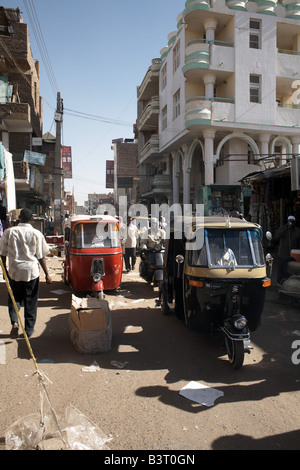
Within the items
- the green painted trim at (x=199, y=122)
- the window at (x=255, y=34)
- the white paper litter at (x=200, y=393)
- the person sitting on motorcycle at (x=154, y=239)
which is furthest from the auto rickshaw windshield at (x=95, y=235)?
the window at (x=255, y=34)

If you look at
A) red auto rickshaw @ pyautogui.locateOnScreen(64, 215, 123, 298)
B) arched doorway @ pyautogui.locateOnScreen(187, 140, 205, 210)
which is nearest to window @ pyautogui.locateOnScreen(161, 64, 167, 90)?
arched doorway @ pyautogui.locateOnScreen(187, 140, 205, 210)

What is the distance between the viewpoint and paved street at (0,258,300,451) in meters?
3.11

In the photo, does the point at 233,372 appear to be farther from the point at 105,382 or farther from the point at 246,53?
the point at 246,53

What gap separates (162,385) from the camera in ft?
13.3

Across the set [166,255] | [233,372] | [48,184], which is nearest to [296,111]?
[166,255]

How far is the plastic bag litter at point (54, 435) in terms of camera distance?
2.77 m

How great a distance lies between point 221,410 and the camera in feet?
11.5

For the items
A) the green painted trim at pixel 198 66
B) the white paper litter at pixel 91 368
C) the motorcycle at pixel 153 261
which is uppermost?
the green painted trim at pixel 198 66

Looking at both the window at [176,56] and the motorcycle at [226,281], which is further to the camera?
the window at [176,56]

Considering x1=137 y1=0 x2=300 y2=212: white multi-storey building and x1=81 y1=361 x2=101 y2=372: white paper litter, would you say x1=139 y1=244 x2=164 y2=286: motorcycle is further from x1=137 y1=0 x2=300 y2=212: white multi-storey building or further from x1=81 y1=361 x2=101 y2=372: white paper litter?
x1=137 y1=0 x2=300 y2=212: white multi-storey building

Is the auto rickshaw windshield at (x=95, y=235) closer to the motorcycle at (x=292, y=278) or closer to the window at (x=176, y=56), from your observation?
the motorcycle at (x=292, y=278)

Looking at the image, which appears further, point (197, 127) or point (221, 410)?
point (197, 127)

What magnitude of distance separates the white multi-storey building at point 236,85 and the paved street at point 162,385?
14914mm
